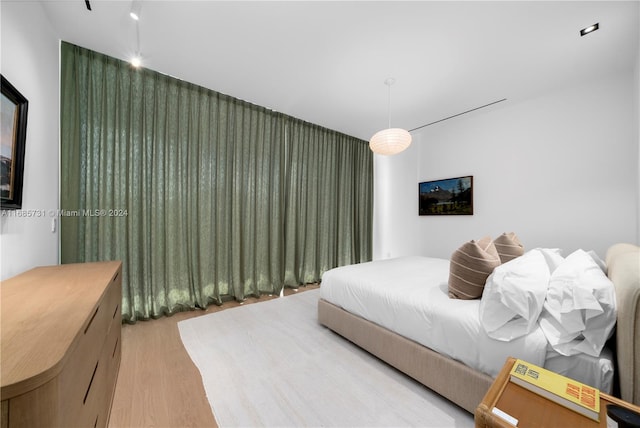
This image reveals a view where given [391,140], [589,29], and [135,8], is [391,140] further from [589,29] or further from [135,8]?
[135,8]

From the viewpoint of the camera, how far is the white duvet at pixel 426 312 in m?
1.23

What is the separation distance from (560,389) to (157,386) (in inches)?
84.9

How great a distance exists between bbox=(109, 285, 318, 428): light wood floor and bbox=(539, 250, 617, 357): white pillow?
6.12 feet

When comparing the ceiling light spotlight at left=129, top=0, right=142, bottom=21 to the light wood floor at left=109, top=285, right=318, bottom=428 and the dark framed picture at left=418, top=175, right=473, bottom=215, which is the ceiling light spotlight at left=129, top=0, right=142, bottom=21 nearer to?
the light wood floor at left=109, top=285, right=318, bottom=428

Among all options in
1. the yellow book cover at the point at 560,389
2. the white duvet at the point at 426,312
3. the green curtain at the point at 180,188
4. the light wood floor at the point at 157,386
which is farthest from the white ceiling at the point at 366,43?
the light wood floor at the point at 157,386

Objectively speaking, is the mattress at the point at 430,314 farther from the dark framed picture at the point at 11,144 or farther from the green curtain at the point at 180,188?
the dark framed picture at the point at 11,144

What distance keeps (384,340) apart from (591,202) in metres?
2.94

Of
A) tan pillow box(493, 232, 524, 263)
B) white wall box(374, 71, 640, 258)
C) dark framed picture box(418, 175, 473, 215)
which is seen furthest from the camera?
dark framed picture box(418, 175, 473, 215)

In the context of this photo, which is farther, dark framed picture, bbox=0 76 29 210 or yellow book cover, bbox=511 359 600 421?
dark framed picture, bbox=0 76 29 210

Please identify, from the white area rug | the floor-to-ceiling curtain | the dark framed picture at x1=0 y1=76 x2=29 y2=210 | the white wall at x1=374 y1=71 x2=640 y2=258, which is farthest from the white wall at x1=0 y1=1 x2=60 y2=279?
the white wall at x1=374 y1=71 x2=640 y2=258

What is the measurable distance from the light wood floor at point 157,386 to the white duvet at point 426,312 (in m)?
1.25

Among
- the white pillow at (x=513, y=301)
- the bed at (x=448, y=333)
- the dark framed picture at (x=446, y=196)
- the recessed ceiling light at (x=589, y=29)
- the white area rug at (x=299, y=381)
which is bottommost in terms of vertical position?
the white area rug at (x=299, y=381)

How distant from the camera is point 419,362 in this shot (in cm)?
156

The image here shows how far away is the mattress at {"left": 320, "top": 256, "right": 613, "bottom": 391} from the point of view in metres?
1.16
